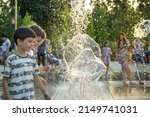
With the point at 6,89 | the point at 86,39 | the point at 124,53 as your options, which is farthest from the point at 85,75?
the point at 86,39

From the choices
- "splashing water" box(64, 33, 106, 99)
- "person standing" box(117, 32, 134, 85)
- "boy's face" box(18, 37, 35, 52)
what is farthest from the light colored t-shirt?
"person standing" box(117, 32, 134, 85)

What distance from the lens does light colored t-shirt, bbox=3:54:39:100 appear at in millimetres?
4512

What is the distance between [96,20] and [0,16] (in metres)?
7.29

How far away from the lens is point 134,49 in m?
17.8

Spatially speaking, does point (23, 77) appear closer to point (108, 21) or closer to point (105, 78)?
point (105, 78)

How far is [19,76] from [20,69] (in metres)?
0.06

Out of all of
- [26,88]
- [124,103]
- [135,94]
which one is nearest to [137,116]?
[124,103]

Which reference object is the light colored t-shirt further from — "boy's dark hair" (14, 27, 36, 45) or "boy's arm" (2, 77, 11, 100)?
"boy's dark hair" (14, 27, 36, 45)

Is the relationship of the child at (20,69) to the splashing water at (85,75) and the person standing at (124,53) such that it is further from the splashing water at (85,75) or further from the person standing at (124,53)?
the person standing at (124,53)

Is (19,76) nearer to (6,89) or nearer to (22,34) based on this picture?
(6,89)

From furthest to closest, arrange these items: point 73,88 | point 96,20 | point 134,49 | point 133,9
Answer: point 133,9, point 96,20, point 134,49, point 73,88

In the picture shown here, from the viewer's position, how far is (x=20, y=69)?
452 cm

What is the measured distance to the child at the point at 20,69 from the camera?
14.8 feet

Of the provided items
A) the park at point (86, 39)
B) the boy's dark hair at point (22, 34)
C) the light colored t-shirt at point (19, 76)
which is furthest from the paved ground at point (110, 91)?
the boy's dark hair at point (22, 34)
